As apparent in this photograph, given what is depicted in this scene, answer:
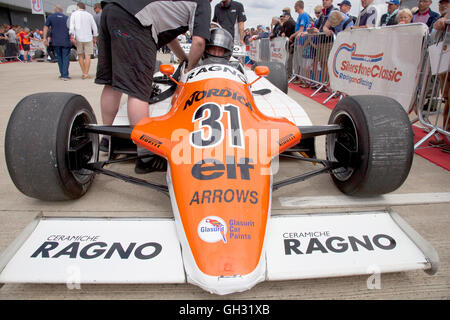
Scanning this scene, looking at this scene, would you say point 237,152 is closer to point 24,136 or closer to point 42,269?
point 42,269

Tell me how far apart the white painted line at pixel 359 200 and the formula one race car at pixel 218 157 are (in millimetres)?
118

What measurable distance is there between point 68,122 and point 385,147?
204 cm

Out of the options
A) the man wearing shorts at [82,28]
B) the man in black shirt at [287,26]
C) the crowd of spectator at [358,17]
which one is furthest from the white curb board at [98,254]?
the man in black shirt at [287,26]

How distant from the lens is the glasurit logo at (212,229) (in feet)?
4.35

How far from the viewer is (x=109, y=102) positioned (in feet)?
8.92

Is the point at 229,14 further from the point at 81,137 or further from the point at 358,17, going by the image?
the point at 81,137

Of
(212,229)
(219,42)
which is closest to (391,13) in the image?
(219,42)

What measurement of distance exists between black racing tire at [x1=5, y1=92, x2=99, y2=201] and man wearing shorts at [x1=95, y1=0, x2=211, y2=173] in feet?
1.55

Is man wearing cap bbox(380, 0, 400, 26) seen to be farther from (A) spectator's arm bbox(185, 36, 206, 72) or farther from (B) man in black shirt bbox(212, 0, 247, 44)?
(A) spectator's arm bbox(185, 36, 206, 72)

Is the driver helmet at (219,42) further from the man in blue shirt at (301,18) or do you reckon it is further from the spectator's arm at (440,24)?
the man in blue shirt at (301,18)

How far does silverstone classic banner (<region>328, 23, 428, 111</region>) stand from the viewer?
3789 mm

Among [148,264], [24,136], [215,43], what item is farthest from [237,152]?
[215,43]

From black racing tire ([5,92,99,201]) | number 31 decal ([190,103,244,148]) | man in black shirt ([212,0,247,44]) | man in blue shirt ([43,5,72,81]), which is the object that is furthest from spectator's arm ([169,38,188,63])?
man in blue shirt ([43,5,72,81])

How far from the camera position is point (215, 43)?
9.39ft
